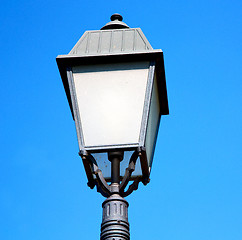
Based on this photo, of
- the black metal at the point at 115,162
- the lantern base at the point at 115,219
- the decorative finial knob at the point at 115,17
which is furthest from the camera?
the decorative finial knob at the point at 115,17

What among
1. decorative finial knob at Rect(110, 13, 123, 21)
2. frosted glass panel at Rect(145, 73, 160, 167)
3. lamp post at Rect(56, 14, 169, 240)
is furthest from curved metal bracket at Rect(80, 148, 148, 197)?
decorative finial knob at Rect(110, 13, 123, 21)

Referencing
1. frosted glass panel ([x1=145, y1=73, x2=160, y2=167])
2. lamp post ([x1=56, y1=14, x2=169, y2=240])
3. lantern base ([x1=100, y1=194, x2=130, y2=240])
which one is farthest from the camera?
frosted glass panel ([x1=145, y1=73, x2=160, y2=167])

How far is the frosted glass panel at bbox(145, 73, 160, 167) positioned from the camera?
436 cm

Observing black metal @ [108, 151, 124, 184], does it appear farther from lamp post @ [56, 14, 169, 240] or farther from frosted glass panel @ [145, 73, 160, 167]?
frosted glass panel @ [145, 73, 160, 167]

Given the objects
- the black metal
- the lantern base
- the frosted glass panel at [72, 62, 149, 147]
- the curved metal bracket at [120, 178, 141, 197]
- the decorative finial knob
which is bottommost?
the lantern base

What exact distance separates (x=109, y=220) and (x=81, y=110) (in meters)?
0.95

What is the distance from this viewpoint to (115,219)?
381cm

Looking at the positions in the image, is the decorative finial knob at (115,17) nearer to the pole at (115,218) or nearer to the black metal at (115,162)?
the black metal at (115,162)

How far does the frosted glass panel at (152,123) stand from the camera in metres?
4.36

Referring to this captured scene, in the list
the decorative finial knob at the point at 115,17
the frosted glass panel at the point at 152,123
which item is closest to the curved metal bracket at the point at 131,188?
the frosted glass panel at the point at 152,123

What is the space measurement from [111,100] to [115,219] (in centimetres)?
98

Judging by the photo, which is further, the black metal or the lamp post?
the black metal

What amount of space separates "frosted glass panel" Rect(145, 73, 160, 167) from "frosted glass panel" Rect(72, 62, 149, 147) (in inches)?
6.6

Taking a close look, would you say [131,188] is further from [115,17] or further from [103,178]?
[115,17]
